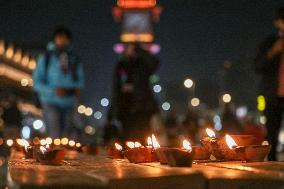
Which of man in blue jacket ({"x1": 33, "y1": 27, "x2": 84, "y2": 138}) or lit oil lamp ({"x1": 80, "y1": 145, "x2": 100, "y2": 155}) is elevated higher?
man in blue jacket ({"x1": 33, "y1": 27, "x2": 84, "y2": 138})

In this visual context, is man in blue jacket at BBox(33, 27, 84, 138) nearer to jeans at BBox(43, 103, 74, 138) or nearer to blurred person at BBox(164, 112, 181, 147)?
jeans at BBox(43, 103, 74, 138)

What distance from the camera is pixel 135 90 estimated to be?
37.9 ft

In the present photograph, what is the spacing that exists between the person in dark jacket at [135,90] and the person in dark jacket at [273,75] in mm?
3403

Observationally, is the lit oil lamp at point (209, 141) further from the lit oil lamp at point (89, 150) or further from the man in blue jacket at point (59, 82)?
the man in blue jacket at point (59, 82)

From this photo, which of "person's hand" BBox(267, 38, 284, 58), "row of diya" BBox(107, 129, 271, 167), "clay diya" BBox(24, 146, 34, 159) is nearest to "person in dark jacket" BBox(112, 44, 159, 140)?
"person's hand" BBox(267, 38, 284, 58)

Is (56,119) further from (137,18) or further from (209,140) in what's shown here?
(137,18)

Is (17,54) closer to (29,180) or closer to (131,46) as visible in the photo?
(131,46)

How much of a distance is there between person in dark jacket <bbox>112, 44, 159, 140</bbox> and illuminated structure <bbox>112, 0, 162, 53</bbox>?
297 feet

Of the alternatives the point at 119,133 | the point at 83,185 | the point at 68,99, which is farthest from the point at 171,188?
the point at 119,133

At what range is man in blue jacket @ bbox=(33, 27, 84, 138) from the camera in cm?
1059

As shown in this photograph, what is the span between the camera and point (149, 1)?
110m

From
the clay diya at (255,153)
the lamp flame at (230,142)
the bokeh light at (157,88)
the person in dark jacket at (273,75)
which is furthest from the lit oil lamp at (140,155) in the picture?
the bokeh light at (157,88)

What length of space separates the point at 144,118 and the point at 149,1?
99.0 m

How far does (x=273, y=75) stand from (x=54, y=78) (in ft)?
13.0
